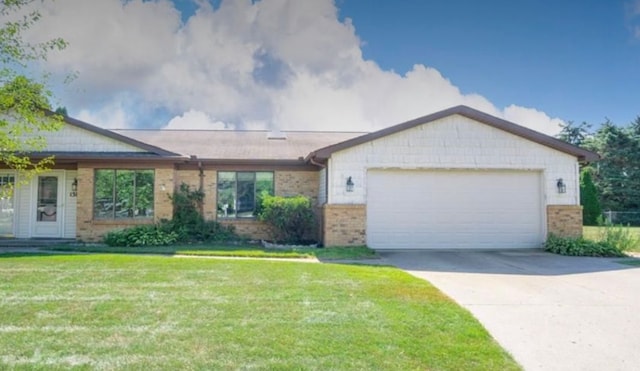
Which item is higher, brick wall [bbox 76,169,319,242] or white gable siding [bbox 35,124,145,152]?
white gable siding [bbox 35,124,145,152]

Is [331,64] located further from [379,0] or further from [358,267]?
[358,267]

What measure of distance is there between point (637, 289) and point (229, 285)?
6924 mm

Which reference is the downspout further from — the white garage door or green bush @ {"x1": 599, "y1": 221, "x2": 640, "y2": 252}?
green bush @ {"x1": 599, "y1": 221, "x2": 640, "y2": 252}

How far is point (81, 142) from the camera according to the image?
44.3ft

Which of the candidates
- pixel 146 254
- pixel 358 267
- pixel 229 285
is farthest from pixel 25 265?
pixel 358 267

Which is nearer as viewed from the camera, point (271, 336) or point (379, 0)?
point (271, 336)

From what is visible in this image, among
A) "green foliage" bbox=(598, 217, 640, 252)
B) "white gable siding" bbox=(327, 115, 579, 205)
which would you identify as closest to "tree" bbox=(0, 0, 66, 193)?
"white gable siding" bbox=(327, 115, 579, 205)

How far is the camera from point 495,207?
503 inches

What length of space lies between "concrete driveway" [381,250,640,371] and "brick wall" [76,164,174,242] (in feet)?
23.7

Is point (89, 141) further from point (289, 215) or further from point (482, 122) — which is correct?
point (482, 122)

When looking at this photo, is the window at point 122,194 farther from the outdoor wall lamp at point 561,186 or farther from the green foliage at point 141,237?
the outdoor wall lamp at point 561,186

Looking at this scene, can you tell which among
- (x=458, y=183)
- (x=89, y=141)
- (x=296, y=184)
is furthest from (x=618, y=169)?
(x=89, y=141)

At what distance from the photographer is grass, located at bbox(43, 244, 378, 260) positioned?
10.7m

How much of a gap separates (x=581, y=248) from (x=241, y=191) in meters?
10.4
